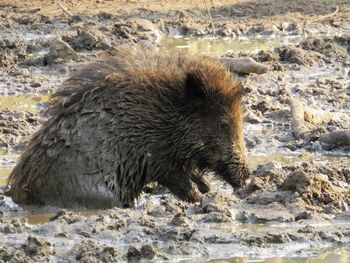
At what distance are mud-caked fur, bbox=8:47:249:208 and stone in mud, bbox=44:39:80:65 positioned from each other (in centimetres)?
655

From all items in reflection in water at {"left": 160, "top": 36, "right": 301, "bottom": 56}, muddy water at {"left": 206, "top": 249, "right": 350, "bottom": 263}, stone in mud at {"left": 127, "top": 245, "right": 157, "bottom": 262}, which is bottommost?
reflection in water at {"left": 160, "top": 36, "right": 301, "bottom": 56}

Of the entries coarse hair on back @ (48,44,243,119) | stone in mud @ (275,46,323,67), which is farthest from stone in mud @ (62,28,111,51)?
coarse hair on back @ (48,44,243,119)

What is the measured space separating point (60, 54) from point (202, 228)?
8301mm

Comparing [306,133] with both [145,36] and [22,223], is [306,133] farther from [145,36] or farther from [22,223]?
[145,36]

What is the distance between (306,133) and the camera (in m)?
12.6

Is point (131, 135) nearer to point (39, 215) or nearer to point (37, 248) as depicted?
point (39, 215)

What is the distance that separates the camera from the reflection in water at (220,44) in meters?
18.2

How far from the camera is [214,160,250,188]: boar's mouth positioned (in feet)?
32.7

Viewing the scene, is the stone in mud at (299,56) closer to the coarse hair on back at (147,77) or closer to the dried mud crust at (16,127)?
the dried mud crust at (16,127)

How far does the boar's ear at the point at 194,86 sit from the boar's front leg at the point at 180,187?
74 centimetres

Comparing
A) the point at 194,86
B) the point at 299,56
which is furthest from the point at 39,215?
the point at 299,56

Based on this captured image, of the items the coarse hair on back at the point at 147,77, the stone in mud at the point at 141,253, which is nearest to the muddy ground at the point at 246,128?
the stone in mud at the point at 141,253

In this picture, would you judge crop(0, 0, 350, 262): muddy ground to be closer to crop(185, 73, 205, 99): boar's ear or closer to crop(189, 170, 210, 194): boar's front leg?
crop(189, 170, 210, 194): boar's front leg

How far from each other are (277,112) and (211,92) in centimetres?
400
